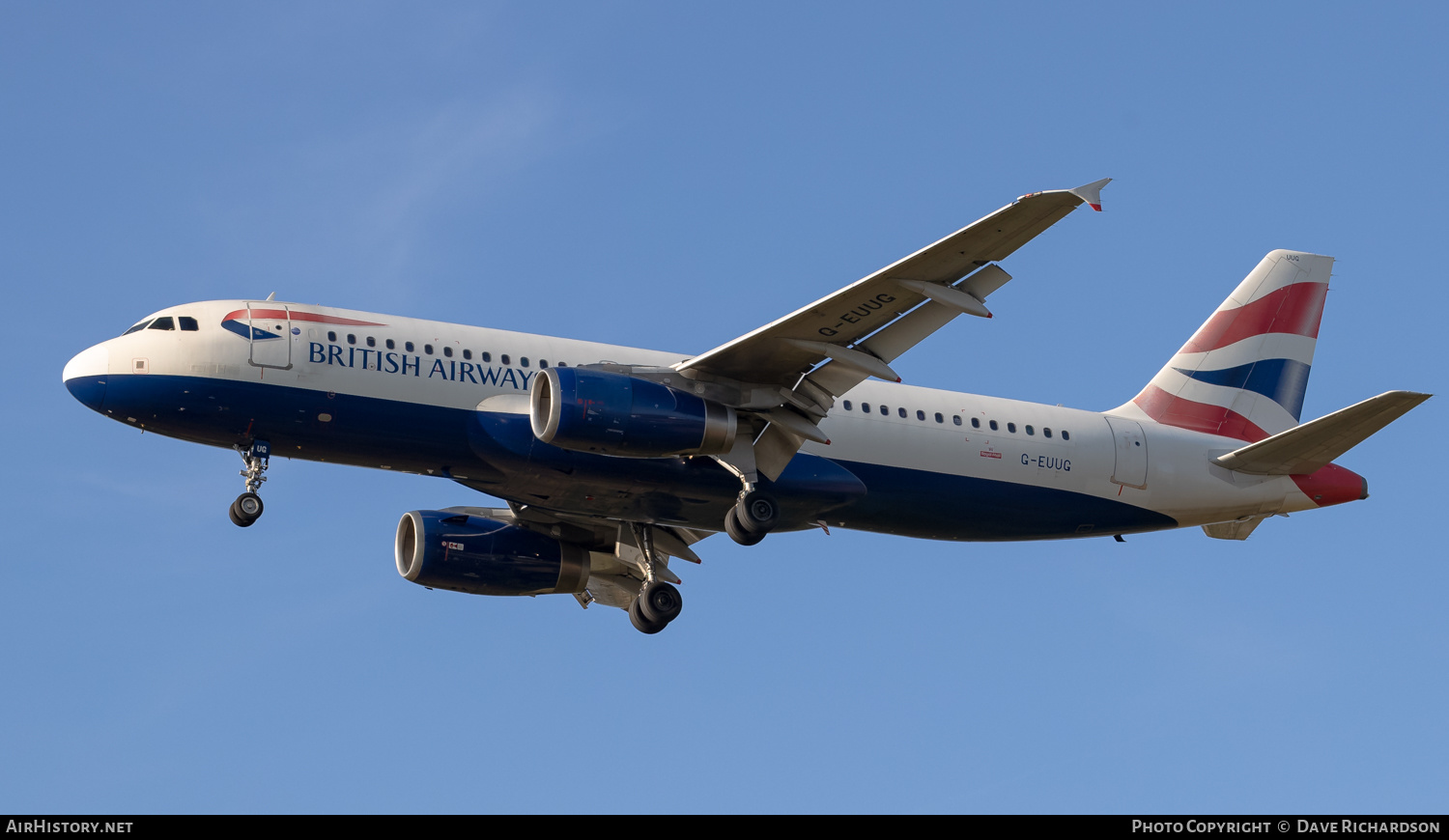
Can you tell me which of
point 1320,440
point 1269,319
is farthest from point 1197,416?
point 1269,319

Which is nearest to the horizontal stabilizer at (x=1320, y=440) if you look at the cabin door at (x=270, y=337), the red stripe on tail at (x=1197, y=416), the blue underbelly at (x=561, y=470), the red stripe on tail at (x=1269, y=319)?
the red stripe on tail at (x=1197, y=416)

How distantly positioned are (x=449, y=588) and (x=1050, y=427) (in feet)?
45.6

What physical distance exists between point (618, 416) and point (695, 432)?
158 centimetres

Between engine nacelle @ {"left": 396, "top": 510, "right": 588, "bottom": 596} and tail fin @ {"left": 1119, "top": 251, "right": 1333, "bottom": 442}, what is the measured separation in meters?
13.7

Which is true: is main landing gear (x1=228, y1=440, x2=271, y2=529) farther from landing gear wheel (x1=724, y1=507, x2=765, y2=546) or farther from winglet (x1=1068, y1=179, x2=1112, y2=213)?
winglet (x1=1068, y1=179, x2=1112, y2=213)

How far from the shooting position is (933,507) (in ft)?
114

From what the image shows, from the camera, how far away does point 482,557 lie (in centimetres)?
3775

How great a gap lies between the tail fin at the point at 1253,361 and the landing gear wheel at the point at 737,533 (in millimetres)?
10818

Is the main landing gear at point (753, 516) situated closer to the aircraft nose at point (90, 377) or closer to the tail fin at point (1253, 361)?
the tail fin at point (1253, 361)

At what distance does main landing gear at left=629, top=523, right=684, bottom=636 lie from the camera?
119 feet

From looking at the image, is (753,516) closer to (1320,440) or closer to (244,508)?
(244,508)

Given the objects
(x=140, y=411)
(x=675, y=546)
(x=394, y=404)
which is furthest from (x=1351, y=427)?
(x=140, y=411)

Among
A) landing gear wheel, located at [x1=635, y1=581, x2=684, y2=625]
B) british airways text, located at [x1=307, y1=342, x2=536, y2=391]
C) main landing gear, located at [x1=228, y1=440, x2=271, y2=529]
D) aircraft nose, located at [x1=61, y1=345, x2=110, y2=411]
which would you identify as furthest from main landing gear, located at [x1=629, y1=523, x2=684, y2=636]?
aircraft nose, located at [x1=61, y1=345, x2=110, y2=411]

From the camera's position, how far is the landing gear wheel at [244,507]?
3186cm
